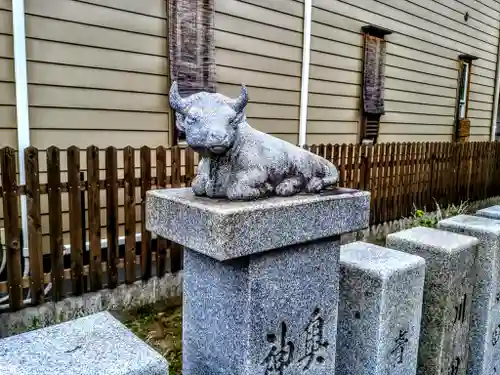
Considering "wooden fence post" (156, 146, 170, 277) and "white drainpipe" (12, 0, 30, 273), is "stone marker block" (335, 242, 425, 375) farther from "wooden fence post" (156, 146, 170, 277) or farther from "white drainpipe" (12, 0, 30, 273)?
"white drainpipe" (12, 0, 30, 273)

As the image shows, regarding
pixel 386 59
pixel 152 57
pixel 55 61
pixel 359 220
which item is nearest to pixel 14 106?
pixel 55 61

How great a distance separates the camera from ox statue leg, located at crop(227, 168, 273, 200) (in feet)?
6.53

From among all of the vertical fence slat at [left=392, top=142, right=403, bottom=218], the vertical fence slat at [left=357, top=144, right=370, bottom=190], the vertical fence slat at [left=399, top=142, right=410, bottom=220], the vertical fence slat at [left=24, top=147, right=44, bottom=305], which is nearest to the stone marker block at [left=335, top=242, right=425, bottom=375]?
the vertical fence slat at [left=24, top=147, right=44, bottom=305]

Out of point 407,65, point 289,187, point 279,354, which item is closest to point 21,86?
point 289,187

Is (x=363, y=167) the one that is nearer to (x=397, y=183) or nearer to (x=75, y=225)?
(x=397, y=183)

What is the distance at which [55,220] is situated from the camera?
3832 millimetres

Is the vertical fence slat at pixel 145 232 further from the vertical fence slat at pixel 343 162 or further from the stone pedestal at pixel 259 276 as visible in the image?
the vertical fence slat at pixel 343 162

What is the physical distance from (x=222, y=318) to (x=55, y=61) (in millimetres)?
3796

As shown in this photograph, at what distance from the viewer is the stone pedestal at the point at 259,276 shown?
73.7 inches

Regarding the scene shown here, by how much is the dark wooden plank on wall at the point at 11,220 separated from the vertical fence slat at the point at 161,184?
1384 millimetres

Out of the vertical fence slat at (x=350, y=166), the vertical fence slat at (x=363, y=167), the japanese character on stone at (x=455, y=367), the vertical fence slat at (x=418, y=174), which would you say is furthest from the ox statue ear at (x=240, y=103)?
the vertical fence slat at (x=418, y=174)

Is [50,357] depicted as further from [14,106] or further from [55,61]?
[55,61]

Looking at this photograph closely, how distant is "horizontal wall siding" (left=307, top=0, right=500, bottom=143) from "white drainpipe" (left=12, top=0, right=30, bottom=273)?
4.84m

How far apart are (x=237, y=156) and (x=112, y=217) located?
2.62 m
